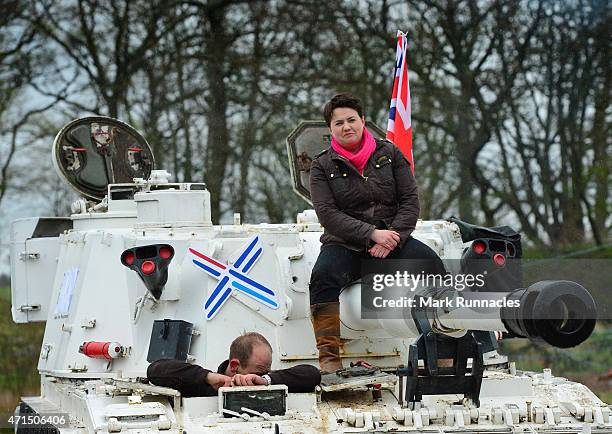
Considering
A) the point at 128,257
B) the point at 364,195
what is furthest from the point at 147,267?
the point at 364,195

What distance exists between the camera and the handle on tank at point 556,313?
29.4 ft

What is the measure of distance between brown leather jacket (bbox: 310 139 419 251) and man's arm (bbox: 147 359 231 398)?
4.80 ft

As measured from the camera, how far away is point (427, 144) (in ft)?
76.7

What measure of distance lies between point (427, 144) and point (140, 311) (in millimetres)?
12024

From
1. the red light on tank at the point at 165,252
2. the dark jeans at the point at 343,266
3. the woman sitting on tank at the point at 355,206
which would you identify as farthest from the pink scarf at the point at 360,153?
the red light on tank at the point at 165,252

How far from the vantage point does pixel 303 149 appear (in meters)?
14.2

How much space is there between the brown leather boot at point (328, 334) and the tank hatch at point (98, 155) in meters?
4.18

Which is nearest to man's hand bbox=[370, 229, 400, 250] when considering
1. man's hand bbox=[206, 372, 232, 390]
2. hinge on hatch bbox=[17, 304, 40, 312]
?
man's hand bbox=[206, 372, 232, 390]

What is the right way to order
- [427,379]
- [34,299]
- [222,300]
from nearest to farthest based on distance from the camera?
[427,379]
[222,300]
[34,299]

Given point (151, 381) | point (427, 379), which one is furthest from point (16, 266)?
point (427, 379)

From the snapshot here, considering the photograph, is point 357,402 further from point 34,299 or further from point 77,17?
point 77,17

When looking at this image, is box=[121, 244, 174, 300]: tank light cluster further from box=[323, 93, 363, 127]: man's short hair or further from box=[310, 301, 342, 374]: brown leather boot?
box=[323, 93, 363, 127]: man's short hair

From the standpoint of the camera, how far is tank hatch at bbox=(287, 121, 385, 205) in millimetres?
14164

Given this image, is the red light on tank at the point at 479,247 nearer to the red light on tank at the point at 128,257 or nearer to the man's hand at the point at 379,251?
the man's hand at the point at 379,251
